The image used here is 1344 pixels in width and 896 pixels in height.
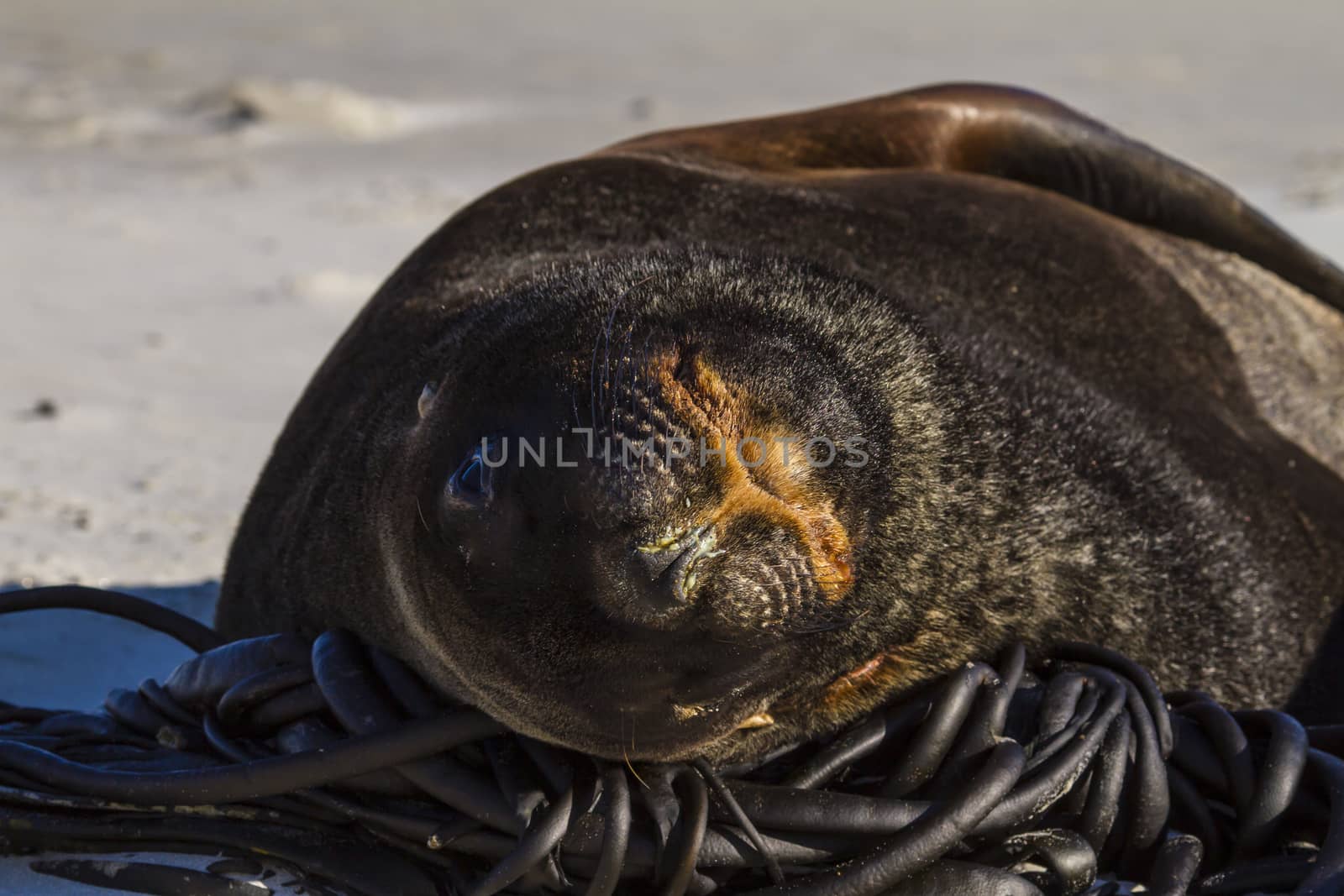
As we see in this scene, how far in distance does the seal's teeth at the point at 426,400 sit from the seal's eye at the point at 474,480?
0.25 metres

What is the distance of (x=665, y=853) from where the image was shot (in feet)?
7.71

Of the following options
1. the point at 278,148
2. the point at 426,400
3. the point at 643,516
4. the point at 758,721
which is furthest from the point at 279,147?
the point at 643,516

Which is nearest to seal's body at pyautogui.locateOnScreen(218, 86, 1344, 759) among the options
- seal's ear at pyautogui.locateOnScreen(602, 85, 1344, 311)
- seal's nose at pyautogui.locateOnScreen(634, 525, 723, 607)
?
seal's nose at pyautogui.locateOnScreen(634, 525, 723, 607)

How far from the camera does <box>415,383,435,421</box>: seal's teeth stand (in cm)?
251

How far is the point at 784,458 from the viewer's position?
225cm

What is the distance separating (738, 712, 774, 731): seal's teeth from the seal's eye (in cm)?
51

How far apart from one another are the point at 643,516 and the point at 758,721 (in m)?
0.49

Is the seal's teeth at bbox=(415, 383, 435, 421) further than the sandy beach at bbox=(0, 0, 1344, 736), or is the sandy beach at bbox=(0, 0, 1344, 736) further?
the sandy beach at bbox=(0, 0, 1344, 736)

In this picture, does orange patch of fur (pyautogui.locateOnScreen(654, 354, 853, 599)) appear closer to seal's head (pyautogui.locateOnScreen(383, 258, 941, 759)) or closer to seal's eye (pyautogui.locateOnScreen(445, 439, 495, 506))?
seal's head (pyautogui.locateOnScreen(383, 258, 941, 759))

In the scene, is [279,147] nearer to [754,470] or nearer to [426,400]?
[426,400]

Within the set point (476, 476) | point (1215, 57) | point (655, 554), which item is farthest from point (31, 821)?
point (1215, 57)

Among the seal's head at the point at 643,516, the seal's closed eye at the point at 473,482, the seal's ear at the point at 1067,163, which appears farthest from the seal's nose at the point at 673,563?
the seal's ear at the point at 1067,163

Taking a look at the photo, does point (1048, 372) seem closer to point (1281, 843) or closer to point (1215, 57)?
point (1281, 843)

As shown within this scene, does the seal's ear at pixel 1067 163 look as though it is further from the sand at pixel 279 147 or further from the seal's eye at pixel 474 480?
the seal's eye at pixel 474 480
